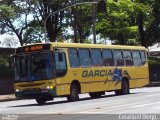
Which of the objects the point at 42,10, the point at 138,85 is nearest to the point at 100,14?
the point at 42,10

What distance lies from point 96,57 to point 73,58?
2.59 m

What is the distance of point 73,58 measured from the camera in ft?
94.3

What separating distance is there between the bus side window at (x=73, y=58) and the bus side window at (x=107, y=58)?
309 cm

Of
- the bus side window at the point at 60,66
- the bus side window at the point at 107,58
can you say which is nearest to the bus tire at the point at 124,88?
the bus side window at the point at 107,58

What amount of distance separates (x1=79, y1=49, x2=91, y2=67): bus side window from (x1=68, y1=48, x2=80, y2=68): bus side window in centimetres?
48

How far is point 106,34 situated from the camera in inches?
2514

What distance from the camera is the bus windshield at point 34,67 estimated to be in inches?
1060

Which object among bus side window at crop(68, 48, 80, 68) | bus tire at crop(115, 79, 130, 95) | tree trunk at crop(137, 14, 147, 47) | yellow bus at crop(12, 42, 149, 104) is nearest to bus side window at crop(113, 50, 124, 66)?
yellow bus at crop(12, 42, 149, 104)

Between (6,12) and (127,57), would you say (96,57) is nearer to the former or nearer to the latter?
(127,57)

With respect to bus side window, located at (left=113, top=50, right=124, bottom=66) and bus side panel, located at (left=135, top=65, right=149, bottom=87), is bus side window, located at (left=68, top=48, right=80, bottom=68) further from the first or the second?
bus side panel, located at (left=135, top=65, right=149, bottom=87)

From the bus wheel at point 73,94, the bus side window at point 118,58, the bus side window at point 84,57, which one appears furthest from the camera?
the bus side window at point 118,58

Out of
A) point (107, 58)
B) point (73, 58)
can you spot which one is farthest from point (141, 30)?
point (73, 58)

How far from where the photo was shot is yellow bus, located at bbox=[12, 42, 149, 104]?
88.6 feet

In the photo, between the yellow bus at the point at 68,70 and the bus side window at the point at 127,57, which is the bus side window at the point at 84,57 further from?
the bus side window at the point at 127,57
